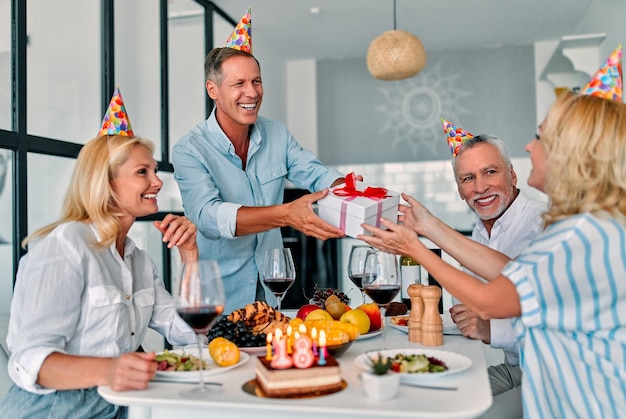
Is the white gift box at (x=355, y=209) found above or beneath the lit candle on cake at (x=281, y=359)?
above


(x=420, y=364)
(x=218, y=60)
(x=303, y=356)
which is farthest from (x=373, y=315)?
(x=218, y=60)

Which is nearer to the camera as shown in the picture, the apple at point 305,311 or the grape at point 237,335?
the grape at point 237,335

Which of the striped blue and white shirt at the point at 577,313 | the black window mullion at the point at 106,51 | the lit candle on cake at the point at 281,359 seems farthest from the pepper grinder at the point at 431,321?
the black window mullion at the point at 106,51

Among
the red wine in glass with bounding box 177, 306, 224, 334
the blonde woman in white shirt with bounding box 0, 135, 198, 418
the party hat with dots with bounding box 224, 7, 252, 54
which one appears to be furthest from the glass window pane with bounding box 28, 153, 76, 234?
the red wine in glass with bounding box 177, 306, 224, 334

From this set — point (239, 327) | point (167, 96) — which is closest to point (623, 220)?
point (239, 327)

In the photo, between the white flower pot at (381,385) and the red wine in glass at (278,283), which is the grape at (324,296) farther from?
the white flower pot at (381,385)

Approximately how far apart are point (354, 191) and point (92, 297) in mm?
742

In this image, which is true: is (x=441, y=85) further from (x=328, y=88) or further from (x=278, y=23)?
(x=278, y=23)

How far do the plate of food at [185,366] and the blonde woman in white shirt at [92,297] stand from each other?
66 millimetres

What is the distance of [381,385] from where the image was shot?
1.11 meters

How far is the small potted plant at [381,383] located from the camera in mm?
1110

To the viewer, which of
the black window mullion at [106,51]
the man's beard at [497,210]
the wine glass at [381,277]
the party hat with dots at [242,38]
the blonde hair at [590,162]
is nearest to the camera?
the blonde hair at [590,162]

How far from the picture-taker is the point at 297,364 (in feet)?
3.90

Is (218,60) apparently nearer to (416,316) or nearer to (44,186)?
(44,186)
